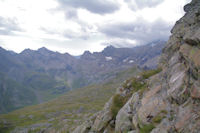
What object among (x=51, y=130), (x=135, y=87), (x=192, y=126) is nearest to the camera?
(x=192, y=126)

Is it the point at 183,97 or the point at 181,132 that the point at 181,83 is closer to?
the point at 183,97

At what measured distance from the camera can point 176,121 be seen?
58.4 feet

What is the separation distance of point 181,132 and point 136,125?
26.8 ft

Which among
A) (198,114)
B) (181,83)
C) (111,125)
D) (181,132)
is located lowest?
(111,125)

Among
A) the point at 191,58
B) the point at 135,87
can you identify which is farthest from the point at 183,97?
the point at 135,87

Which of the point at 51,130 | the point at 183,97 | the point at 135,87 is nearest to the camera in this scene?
the point at 183,97

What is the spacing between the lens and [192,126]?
15.8m

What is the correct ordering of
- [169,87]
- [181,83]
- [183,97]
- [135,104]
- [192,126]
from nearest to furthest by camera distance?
[192,126] < [183,97] < [181,83] < [169,87] < [135,104]

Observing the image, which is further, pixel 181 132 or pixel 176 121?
pixel 176 121

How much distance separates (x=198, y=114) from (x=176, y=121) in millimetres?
2587

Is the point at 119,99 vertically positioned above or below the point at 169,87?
below

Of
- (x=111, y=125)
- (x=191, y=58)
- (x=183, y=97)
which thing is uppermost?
(x=191, y=58)

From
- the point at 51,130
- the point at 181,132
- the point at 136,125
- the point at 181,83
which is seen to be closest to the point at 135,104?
the point at 136,125

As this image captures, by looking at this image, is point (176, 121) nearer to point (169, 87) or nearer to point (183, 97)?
point (183, 97)
